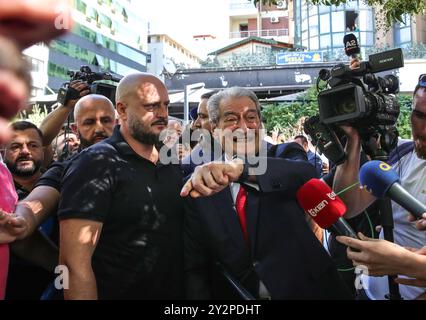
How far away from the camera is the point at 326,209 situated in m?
1.88

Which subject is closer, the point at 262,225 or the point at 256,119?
the point at 262,225

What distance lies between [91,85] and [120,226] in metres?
1.78

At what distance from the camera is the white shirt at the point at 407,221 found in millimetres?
2287

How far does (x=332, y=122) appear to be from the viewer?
2188mm

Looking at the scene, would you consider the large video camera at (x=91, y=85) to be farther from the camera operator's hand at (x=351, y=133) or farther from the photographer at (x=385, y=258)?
the photographer at (x=385, y=258)

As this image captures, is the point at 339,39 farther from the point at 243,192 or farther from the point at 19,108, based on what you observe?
the point at 19,108

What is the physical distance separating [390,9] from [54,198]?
10.6 feet

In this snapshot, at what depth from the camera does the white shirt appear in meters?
2.29

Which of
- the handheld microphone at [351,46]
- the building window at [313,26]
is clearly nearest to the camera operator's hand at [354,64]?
the handheld microphone at [351,46]

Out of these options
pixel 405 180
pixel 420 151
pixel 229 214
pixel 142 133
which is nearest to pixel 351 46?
pixel 420 151

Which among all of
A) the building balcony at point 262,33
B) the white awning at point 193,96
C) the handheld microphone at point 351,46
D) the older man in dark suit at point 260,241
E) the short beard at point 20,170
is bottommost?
the older man in dark suit at point 260,241

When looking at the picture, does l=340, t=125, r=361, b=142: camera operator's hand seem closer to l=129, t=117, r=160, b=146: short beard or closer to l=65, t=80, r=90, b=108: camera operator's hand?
l=129, t=117, r=160, b=146: short beard

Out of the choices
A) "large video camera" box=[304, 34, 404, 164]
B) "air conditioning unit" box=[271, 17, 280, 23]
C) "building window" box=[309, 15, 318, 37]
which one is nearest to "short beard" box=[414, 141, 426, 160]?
"large video camera" box=[304, 34, 404, 164]
